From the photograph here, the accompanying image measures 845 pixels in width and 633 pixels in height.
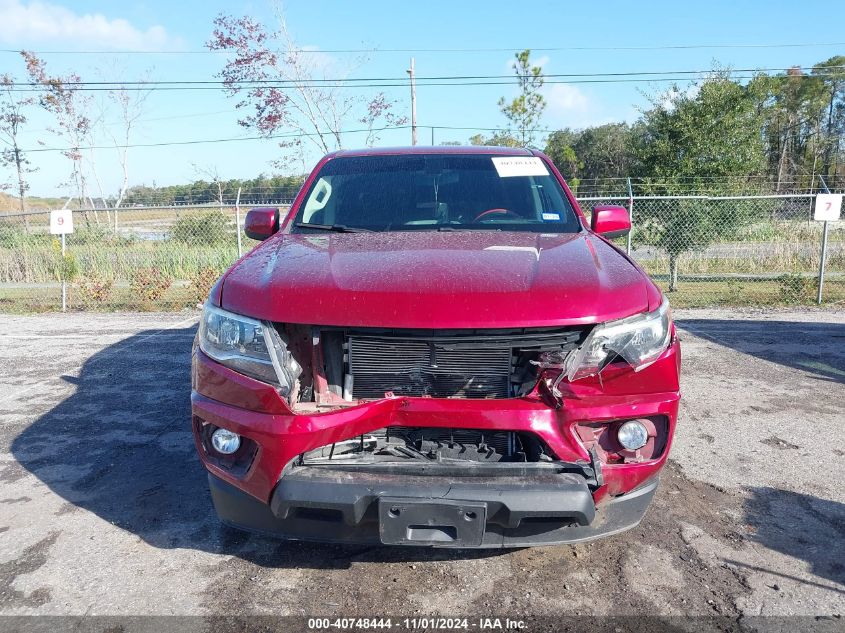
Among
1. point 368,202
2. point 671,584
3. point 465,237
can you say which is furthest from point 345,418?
point 368,202

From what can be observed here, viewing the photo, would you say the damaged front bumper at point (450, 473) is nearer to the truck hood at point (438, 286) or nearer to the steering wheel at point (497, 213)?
the truck hood at point (438, 286)

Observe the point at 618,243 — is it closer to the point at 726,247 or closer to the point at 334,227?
the point at 726,247

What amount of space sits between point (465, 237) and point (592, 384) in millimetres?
1109

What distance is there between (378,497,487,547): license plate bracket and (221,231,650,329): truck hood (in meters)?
0.60

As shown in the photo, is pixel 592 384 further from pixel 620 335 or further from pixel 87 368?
pixel 87 368

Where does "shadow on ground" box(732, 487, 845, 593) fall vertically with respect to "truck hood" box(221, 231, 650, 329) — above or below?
below

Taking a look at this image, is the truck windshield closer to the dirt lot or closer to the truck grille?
the truck grille

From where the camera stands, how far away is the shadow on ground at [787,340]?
247 inches

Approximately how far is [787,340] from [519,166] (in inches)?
202

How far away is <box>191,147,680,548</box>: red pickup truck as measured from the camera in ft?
7.32

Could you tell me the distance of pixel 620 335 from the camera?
2379mm

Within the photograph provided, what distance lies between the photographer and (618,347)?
2.37 metres

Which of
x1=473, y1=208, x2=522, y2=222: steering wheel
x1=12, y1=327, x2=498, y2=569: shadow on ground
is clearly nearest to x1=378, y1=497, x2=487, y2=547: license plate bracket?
x1=12, y1=327, x2=498, y2=569: shadow on ground

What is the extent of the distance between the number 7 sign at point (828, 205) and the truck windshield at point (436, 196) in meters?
7.39
